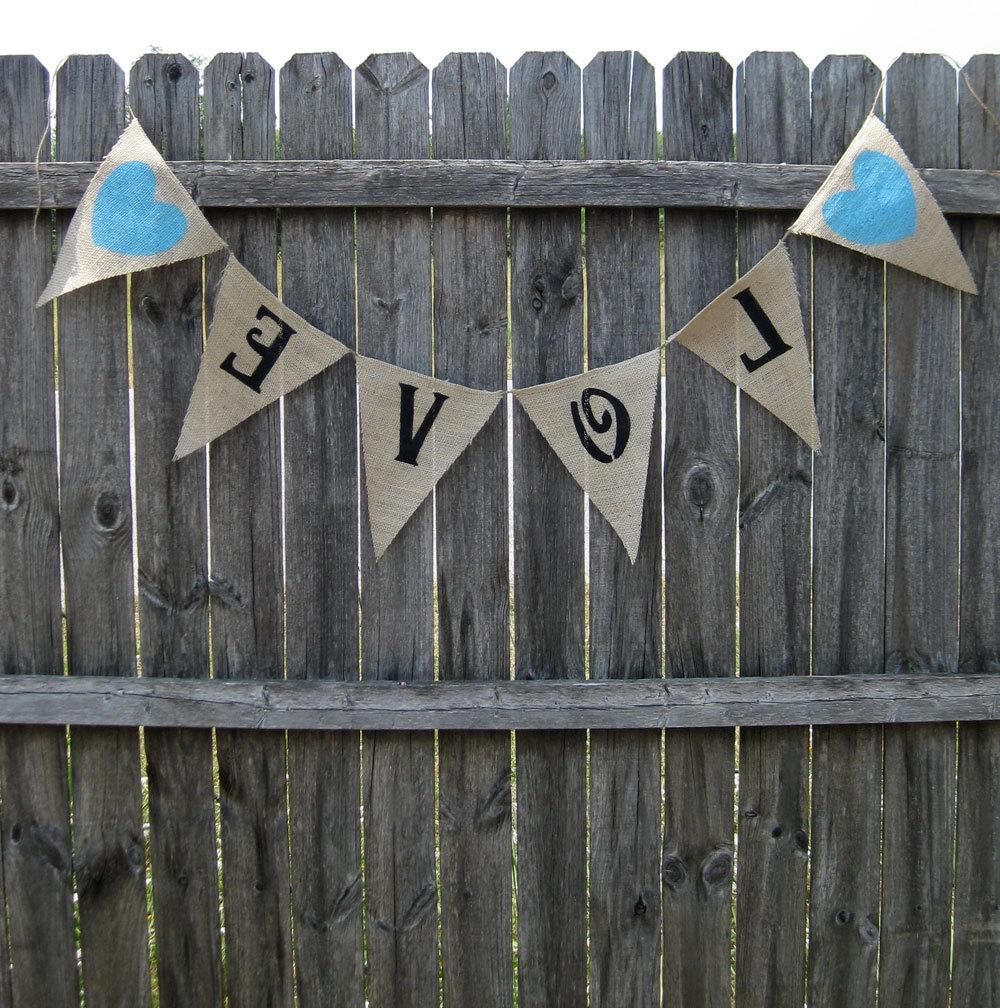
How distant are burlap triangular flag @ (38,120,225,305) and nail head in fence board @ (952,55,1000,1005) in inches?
72.4

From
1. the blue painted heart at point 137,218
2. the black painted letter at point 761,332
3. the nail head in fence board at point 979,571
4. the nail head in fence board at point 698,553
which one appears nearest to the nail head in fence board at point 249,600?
the blue painted heart at point 137,218

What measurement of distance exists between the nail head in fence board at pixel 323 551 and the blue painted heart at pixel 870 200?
114 cm

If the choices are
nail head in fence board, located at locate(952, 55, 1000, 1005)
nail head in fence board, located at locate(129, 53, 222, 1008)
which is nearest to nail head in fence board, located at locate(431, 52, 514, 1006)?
nail head in fence board, located at locate(129, 53, 222, 1008)

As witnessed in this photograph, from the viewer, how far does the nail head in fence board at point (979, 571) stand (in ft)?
8.25

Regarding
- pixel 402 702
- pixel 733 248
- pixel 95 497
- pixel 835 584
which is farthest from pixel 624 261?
pixel 95 497

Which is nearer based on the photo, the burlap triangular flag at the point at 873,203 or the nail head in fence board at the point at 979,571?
the burlap triangular flag at the point at 873,203

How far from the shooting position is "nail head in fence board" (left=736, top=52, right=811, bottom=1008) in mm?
2461

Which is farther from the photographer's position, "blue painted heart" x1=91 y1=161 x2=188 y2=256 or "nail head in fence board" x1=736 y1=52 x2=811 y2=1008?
"nail head in fence board" x1=736 y1=52 x2=811 y2=1008

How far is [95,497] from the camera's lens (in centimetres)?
250

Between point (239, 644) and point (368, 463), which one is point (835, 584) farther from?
point (239, 644)

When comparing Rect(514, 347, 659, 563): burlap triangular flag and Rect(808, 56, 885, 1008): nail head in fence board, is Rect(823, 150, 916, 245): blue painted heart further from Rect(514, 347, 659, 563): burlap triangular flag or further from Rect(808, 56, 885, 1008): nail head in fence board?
Rect(514, 347, 659, 563): burlap triangular flag

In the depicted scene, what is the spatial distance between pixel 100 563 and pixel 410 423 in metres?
0.83

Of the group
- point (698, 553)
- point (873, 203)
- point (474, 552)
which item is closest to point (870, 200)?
point (873, 203)

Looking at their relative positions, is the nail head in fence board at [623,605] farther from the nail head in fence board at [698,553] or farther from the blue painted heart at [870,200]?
the blue painted heart at [870,200]
